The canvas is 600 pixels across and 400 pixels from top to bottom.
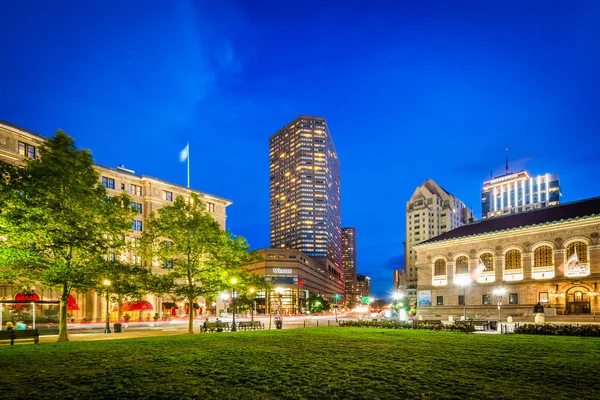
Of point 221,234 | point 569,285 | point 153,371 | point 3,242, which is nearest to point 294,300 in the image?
point 569,285

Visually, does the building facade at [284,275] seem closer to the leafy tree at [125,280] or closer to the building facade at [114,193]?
the building facade at [114,193]

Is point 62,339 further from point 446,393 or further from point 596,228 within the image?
point 596,228

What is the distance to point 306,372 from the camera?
1395cm

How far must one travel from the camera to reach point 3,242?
26641 mm

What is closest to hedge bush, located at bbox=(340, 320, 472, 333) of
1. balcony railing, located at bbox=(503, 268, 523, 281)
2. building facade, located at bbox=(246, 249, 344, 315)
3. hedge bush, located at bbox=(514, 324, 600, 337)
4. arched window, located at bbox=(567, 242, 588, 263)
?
hedge bush, located at bbox=(514, 324, 600, 337)

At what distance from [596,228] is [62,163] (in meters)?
60.2

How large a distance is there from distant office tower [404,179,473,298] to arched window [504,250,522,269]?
125 meters

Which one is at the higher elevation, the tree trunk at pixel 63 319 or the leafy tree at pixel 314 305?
the tree trunk at pixel 63 319

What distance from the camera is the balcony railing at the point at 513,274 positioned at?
60647mm

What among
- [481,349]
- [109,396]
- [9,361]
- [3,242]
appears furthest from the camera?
[3,242]

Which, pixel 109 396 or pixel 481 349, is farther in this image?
pixel 481 349

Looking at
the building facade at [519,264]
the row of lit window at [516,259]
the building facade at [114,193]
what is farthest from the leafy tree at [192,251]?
the row of lit window at [516,259]

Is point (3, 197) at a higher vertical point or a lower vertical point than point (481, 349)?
higher

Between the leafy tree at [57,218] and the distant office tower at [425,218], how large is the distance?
563ft
